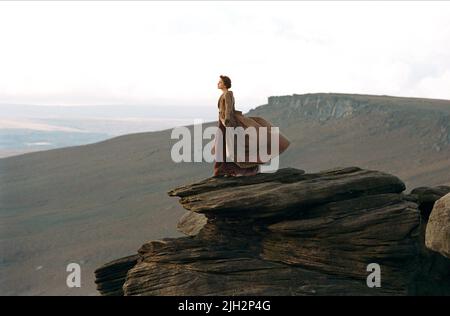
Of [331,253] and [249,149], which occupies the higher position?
[249,149]

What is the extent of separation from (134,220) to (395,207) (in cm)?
7664

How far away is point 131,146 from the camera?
137 m

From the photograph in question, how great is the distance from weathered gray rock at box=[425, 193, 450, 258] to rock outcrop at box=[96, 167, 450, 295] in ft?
1.19

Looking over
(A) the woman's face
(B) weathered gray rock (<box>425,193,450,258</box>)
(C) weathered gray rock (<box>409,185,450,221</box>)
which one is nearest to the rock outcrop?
(B) weathered gray rock (<box>425,193,450,258</box>)

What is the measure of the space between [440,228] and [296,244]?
356 cm

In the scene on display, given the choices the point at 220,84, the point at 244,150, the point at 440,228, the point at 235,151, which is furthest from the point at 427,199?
the point at 220,84

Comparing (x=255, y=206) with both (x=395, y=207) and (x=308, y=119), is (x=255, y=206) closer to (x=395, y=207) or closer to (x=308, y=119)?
(x=395, y=207)

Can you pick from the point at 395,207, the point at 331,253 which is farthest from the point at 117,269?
the point at 395,207

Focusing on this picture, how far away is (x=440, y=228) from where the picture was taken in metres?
17.5

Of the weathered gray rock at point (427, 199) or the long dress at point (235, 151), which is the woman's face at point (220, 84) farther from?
the weathered gray rock at point (427, 199)

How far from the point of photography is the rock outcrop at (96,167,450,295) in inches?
687

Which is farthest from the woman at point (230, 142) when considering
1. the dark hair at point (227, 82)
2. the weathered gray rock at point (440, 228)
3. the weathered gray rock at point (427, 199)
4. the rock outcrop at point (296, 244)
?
the weathered gray rock at point (440, 228)

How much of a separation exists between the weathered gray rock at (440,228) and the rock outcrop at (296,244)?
36 cm
